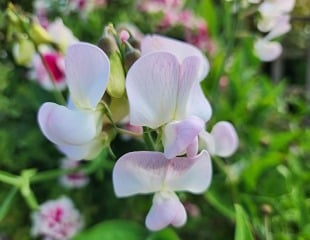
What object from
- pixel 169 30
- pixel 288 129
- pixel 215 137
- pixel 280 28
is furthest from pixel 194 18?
pixel 215 137

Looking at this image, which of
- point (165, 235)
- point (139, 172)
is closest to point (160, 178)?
point (139, 172)

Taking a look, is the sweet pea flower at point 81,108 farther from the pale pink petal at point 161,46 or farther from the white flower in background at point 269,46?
the white flower in background at point 269,46

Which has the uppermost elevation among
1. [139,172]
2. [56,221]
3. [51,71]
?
[139,172]

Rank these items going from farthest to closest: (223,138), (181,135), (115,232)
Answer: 1. (115,232)
2. (223,138)
3. (181,135)

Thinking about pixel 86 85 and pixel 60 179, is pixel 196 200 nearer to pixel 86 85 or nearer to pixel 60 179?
pixel 60 179

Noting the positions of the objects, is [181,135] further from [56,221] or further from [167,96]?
[56,221]

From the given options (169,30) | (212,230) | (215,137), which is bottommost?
(212,230)

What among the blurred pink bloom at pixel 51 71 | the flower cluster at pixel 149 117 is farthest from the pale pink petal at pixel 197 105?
the blurred pink bloom at pixel 51 71
